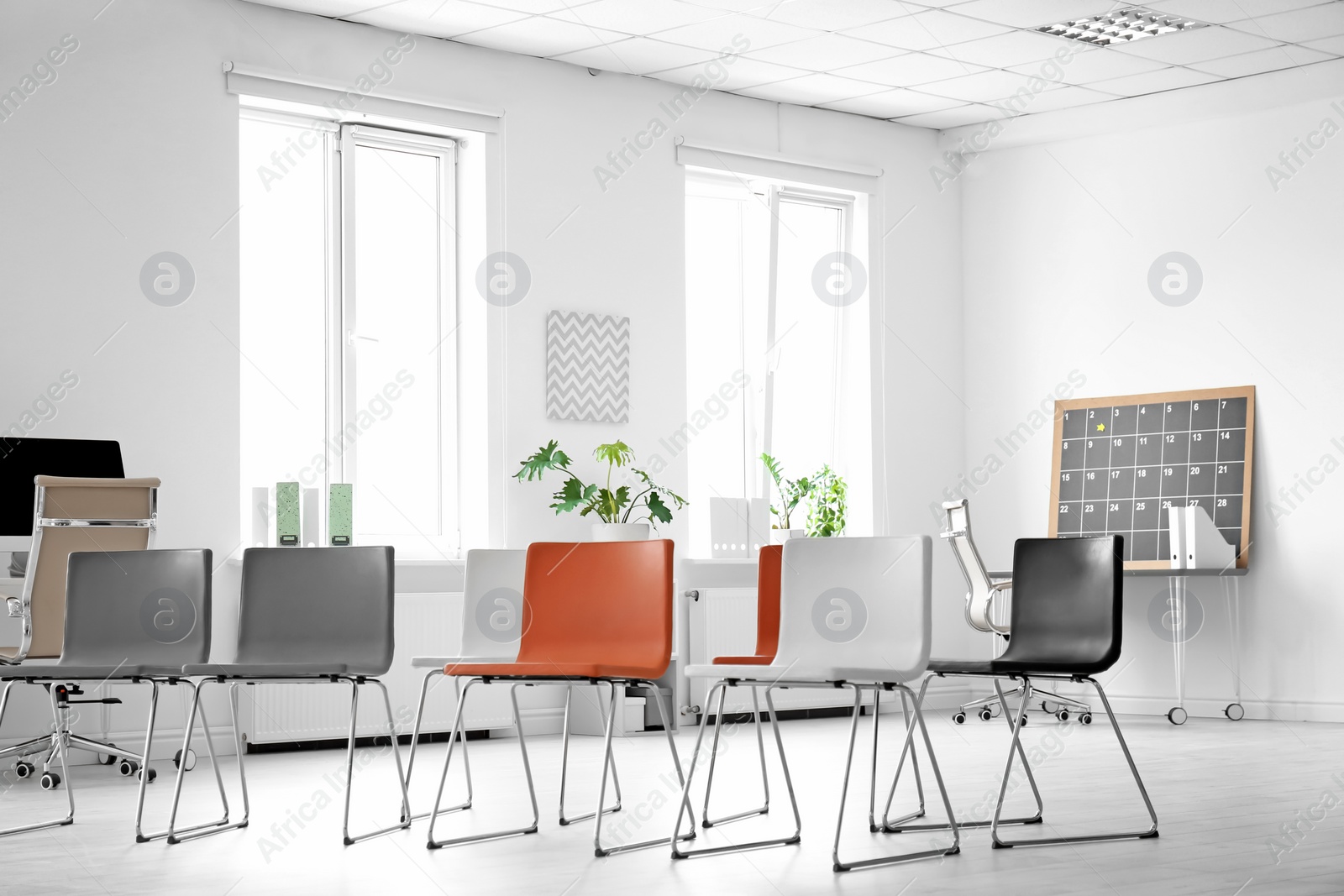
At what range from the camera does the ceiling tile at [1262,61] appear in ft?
25.5

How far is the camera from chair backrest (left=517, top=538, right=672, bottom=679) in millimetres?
4176

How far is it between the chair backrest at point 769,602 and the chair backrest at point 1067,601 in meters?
0.71

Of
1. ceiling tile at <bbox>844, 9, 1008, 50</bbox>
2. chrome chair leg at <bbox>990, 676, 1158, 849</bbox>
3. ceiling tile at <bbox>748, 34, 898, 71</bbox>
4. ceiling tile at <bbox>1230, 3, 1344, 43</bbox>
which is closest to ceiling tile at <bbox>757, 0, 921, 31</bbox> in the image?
ceiling tile at <bbox>844, 9, 1008, 50</bbox>

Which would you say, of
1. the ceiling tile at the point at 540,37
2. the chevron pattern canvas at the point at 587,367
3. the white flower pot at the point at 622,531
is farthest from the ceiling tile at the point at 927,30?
the white flower pot at the point at 622,531

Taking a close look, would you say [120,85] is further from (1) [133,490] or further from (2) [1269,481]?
(2) [1269,481]

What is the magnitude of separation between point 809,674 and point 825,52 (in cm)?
483

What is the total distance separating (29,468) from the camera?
5801 mm

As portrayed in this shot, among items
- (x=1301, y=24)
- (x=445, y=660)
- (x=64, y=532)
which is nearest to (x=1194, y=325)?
(x=1301, y=24)

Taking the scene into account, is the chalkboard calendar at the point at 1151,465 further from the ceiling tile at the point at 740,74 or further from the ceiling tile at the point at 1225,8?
the ceiling tile at the point at 740,74

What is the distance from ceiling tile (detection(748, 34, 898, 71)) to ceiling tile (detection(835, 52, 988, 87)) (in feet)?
0.36

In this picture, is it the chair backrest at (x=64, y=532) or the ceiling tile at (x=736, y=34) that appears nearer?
the chair backrest at (x=64, y=532)

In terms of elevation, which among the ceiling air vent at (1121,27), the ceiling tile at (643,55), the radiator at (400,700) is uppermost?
the ceiling air vent at (1121,27)

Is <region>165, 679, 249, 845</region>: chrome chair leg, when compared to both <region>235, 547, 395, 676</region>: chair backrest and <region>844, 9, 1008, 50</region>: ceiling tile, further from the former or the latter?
<region>844, 9, 1008, 50</region>: ceiling tile

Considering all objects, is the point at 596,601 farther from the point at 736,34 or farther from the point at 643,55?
the point at 643,55
